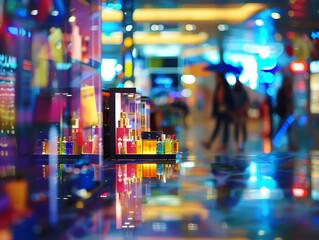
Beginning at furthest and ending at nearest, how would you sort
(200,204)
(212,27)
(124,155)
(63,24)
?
(212,27) < (124,155) < (63,24) < (200,204)

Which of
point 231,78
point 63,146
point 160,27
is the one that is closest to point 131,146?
point 63,146

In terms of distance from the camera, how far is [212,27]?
14.0m

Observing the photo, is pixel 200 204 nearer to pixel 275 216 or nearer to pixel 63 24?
pixel 275 216

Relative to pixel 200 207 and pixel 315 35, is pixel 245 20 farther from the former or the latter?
pixel 200 207

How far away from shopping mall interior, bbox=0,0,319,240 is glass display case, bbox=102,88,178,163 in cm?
2

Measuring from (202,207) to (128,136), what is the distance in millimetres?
4806

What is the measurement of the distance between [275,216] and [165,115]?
9.89m

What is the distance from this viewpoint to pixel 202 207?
3971mm

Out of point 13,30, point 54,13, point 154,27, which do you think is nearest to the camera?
point 13,30

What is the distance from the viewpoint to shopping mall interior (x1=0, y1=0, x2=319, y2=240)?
3385 mm

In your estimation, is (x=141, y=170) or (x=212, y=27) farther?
(x=212, y=27)

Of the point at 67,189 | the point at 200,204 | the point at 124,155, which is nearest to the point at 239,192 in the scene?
the point at 200,204

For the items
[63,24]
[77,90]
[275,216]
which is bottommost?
Answer: [275,216]

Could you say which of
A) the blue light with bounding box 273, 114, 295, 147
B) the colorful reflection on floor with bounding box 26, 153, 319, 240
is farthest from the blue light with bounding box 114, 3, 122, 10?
the colorful reflection on floor with bounding box 26, 153, 319, 240
